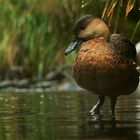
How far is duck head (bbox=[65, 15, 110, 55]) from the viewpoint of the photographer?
7.98 m

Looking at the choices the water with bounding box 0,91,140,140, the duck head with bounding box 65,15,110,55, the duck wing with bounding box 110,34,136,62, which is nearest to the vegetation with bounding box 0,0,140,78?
the duck wing with bounding box 110,34,136,62

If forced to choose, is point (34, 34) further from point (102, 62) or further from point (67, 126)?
point (67, 126)

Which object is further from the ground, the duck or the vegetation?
the vegetation

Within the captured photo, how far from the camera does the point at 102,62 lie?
763 centimetres

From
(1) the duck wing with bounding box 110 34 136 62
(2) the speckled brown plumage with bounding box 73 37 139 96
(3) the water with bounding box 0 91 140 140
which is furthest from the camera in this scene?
(1) the duck wing with bounding box 110 34 136 62

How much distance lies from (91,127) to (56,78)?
14184mm

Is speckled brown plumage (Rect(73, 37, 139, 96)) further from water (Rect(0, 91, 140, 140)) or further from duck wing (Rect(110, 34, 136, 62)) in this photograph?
water (Rect(0, 91, 140, 140))

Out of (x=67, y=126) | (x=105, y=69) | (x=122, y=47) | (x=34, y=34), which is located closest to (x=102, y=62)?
(x=105, y=69)

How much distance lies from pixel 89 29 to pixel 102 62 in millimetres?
544

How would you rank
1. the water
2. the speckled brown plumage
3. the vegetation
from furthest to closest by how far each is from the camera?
1. the vegetation
2. the speckled brown plumage
3. the water

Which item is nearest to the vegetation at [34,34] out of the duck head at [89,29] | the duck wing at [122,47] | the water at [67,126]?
the duck wing at [122,47]

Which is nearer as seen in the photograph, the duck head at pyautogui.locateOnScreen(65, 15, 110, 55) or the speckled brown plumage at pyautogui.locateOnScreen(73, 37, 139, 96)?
the speckled brown plumage at pyautogui.locateOnScreen(73, 37, 139, 96)

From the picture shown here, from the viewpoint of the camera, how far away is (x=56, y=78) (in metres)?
20.3

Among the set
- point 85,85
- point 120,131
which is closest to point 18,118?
point 85,85
